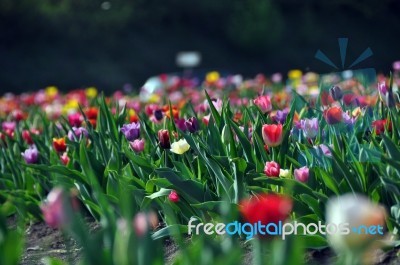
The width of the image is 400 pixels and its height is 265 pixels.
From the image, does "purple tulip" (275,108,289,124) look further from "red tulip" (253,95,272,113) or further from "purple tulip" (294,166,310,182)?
Answer: "purple tulip" (294,166,310,182)

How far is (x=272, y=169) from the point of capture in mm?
2678

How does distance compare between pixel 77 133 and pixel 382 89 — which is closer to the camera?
pixel 382 89

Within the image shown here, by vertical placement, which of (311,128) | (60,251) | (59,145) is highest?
(59,145)

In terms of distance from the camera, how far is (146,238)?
146 centimetres

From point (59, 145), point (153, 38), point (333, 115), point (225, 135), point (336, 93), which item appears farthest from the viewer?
point (153, 38)

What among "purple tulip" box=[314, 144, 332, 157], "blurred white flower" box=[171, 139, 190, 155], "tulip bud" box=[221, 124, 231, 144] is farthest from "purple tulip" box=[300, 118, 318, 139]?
"blurred white flower" box=[171, 139, 190, 155]

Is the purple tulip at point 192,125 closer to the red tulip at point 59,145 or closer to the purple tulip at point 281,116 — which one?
the purple tulip at point 281,116

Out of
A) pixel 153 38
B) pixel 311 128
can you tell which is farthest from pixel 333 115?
pixel 153 38

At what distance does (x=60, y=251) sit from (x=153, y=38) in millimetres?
21532

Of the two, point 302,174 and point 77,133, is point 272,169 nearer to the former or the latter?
point 302,174

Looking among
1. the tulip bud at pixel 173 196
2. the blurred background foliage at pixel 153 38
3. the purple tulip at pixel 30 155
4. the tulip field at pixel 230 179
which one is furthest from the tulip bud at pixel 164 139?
the blurred background foliage at pixel 153 38

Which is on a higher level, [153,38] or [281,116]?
[153,38]

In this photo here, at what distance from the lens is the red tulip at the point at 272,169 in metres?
2.68

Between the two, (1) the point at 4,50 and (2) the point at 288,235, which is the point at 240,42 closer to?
(1) the point at 4,50
